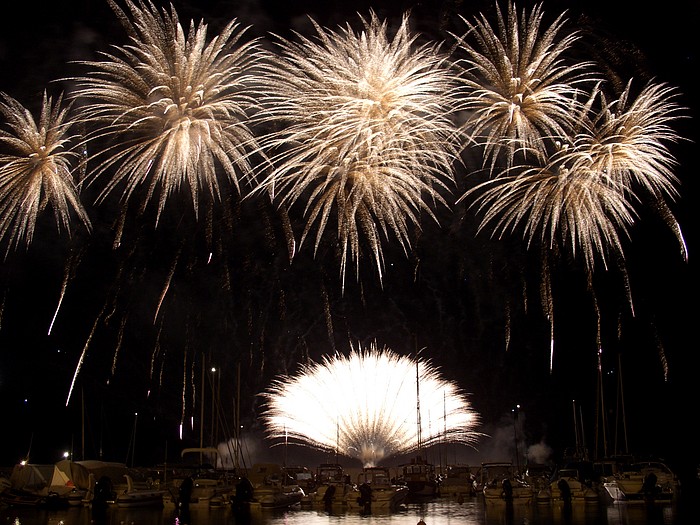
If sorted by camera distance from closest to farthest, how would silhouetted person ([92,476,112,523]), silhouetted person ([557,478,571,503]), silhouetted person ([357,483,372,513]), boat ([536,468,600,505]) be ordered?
silhouetted person ([92,476,112,523]) → silhouetted person ([357,483,372,513]) → silhouetted person ([557,478,571,503]) → boat ([536,468,600,505])

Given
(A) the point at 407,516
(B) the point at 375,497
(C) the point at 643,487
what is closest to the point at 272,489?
(B) the point at 375,497

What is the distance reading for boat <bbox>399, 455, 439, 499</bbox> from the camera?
50.6 metres

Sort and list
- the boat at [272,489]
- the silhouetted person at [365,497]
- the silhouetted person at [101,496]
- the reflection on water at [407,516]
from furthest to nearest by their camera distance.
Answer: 1. the silhouetted person at [365,497]
2. the boat at [272,489]
3. the silhouetted person at [101,496]
4. the reflection on water at [407,516]

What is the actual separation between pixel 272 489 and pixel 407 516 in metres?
9.50

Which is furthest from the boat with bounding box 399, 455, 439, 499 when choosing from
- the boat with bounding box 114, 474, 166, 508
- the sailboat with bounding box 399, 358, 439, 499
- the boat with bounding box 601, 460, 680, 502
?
the boat with bounding box 114, 474, 166, 508

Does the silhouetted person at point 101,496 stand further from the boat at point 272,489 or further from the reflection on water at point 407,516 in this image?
the boat at point 272,489

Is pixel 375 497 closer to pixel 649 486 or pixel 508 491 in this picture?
pixel 508 491

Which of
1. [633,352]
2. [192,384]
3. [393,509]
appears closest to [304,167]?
[393,509]

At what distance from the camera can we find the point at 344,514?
3366 cm

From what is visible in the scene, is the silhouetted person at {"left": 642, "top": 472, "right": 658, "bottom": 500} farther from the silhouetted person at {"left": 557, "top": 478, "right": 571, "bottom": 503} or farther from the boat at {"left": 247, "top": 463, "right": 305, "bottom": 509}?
the boat at {"left": 247, "top": 463, "right": 305, "bottom": 509}

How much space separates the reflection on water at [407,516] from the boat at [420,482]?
527 inches

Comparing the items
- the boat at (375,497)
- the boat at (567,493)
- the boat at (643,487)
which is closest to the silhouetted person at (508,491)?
the boat at (567,493)

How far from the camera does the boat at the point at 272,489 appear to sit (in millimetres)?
37438

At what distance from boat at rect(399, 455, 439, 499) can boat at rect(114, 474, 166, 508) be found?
18.0 metres
